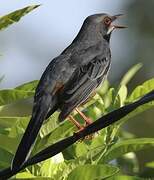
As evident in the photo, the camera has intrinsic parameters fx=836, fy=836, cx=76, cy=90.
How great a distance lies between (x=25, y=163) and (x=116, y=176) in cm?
60

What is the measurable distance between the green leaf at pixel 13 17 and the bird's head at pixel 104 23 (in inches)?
129

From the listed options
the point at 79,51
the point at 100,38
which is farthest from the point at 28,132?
the point at 100,38

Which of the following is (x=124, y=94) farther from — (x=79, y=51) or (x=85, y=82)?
(x=79, y=51)

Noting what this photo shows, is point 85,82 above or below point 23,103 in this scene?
above

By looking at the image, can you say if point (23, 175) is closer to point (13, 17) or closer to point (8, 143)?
point (8, 143)

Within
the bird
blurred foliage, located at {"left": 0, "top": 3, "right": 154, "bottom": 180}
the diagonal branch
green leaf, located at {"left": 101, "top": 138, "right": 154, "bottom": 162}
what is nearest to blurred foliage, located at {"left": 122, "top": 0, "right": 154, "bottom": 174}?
the bird

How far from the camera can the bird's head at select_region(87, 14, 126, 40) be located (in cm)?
944

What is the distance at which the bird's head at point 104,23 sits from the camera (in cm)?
944

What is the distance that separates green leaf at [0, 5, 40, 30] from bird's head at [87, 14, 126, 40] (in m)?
3.29

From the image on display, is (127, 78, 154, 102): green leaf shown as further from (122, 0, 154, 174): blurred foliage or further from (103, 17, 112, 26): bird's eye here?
(122, 0, 154, 174): blurred foliage

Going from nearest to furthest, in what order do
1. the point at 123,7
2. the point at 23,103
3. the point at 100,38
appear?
the point at 100,38 → the point at 23,103 → the point at 123,7

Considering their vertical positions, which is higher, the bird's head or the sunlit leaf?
the sunlit leaf

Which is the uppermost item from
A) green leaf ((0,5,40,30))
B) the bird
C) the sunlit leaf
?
green leaf ((0,5,40,30))

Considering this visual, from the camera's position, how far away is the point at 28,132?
19.6 ft
